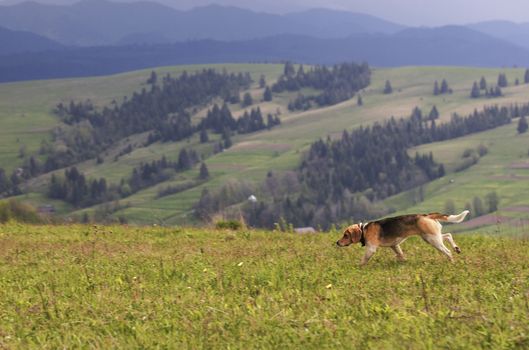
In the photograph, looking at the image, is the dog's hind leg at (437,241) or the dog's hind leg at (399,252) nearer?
the dog's hind leg at (437,241)

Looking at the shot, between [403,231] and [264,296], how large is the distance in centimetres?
463

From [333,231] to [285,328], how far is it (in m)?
13.3

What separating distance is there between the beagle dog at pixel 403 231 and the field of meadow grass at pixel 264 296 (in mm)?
389

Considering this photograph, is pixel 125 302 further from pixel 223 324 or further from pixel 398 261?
pixel 398 261

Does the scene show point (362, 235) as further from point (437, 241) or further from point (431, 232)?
point (437, 241)

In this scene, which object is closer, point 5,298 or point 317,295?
point 317,295

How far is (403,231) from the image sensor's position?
15312 mm

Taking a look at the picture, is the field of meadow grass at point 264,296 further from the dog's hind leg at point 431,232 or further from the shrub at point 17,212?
the shrub at point 17,212

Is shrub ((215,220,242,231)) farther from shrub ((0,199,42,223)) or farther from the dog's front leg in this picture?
shrub ((0,199,42,223))

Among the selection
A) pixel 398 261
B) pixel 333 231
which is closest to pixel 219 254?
pixel 398 261

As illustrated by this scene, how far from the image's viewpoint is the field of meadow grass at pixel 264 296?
875 centimetres

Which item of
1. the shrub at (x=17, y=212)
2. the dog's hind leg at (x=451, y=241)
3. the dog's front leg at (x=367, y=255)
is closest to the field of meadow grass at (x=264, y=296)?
the dog's front leg at (x=367, y=255)

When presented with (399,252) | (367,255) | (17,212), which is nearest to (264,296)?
(367,255)

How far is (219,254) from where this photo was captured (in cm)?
1748
